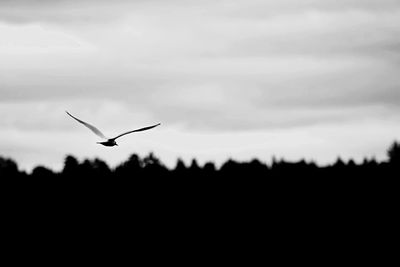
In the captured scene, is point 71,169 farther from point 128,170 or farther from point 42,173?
point 128,170

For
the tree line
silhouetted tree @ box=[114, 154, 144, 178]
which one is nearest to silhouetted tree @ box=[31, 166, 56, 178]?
the tree line

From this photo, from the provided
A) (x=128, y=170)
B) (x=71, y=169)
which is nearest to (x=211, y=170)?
(x=128, y=170)

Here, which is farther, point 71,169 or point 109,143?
point 71,169

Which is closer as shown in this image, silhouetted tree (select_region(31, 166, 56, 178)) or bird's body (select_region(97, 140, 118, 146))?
bird's body (select_region(97, 140, 118, 146))

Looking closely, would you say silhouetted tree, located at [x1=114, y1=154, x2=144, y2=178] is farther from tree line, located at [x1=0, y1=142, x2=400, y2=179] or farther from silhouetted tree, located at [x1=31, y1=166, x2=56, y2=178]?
silhouetted tree, located at [x1=31, y1=166, x2=56, y2=178]

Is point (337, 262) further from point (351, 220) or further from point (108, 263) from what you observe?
point (108, 263)

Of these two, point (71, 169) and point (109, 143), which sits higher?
point (109, 143)

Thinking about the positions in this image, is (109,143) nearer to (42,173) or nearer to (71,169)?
(71,169)

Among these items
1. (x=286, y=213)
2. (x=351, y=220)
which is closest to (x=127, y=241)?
(x=286, y=213)

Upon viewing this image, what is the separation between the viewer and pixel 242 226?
2595 cm

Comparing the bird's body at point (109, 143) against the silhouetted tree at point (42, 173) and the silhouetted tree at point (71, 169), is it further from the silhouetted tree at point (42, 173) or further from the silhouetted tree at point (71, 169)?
the silhouetted tree at point (42, 173)

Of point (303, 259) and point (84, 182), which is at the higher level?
point (84, 182)

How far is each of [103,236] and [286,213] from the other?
5.03 metres

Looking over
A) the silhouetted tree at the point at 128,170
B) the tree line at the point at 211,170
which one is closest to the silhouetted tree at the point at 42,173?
the tree line at the point at 211,170
